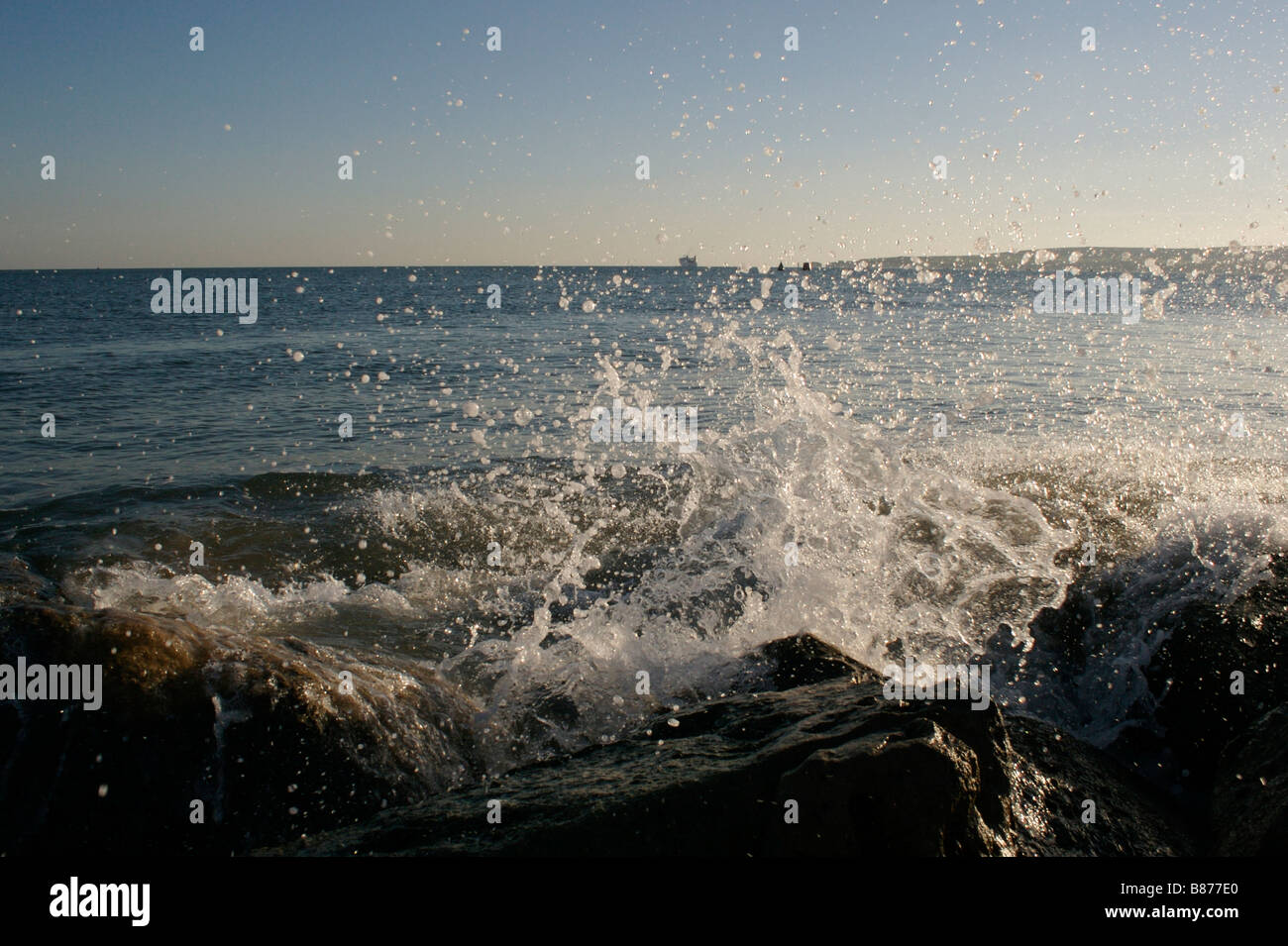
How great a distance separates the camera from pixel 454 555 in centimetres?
737

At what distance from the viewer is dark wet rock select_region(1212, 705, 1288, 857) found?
2844mm

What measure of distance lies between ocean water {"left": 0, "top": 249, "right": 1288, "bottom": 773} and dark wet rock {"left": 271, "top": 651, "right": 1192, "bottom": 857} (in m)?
1.17

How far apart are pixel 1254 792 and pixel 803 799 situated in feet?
6.95

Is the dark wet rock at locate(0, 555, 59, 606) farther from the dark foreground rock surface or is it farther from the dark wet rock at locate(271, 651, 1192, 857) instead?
the dark wet rock at locate(271, 651, 1192, 857)

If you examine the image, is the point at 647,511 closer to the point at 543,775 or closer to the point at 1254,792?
the point at 543,775

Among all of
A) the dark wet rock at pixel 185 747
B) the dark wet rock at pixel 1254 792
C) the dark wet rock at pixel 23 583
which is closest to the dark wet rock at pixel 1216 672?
the dark wet rock at pixel 1254 792

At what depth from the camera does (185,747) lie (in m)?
3.18

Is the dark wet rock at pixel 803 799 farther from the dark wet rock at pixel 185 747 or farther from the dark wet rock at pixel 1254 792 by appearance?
the dark wet rock at pixel 185 747

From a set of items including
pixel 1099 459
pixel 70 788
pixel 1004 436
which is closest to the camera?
pixel 70 788

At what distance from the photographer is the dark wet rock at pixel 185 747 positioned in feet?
9.79
